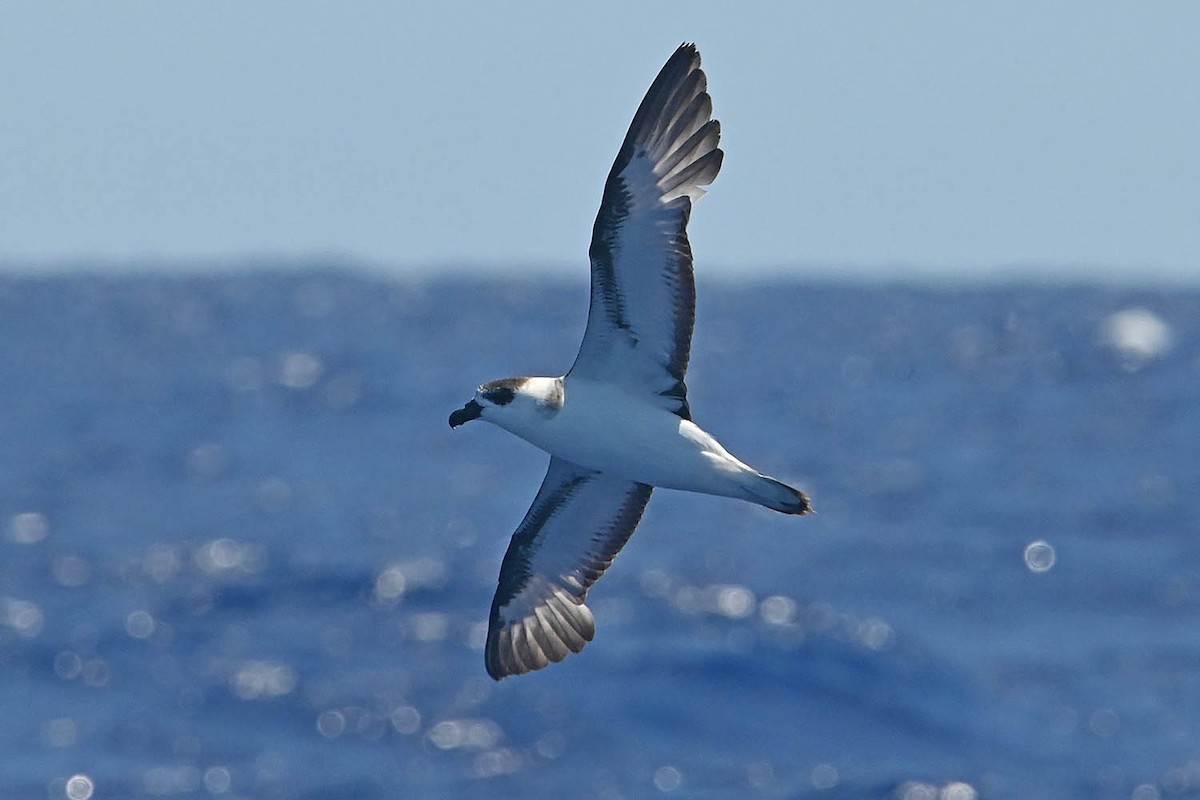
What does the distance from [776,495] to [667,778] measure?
9.66 metres

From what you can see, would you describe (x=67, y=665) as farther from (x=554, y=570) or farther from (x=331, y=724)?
(x=554, y=570)

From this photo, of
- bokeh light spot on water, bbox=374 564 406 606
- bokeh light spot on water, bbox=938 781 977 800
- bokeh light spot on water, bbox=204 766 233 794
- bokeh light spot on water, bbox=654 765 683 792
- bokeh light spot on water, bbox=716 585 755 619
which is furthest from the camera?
bokeh light spot on water, bbox=374 564 406 606

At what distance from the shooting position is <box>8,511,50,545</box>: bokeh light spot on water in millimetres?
32312

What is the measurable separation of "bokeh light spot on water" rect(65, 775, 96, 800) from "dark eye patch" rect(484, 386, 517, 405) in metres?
10.8

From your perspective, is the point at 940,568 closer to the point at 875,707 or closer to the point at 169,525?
the point at 875,707

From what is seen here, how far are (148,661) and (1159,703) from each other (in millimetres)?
12159

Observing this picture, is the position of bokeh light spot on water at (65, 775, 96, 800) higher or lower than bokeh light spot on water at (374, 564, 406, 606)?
lower

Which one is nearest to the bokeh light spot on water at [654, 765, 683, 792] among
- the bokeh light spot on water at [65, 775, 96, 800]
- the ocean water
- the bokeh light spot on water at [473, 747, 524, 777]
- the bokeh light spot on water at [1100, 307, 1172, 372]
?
the ocean water

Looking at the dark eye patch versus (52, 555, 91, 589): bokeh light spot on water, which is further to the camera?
(52, 555, 91, 589): bokeh light spot on water

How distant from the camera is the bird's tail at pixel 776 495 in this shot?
11820 mm

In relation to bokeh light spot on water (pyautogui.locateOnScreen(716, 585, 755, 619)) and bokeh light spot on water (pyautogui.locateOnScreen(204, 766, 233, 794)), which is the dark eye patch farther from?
bokeh light spot on water (pyautogui.locateOnScreen(716, 585, 755, 619))

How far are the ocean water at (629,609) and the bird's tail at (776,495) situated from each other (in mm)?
9050

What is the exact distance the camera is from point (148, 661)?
82.1 ft

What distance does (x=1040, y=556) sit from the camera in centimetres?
2892
